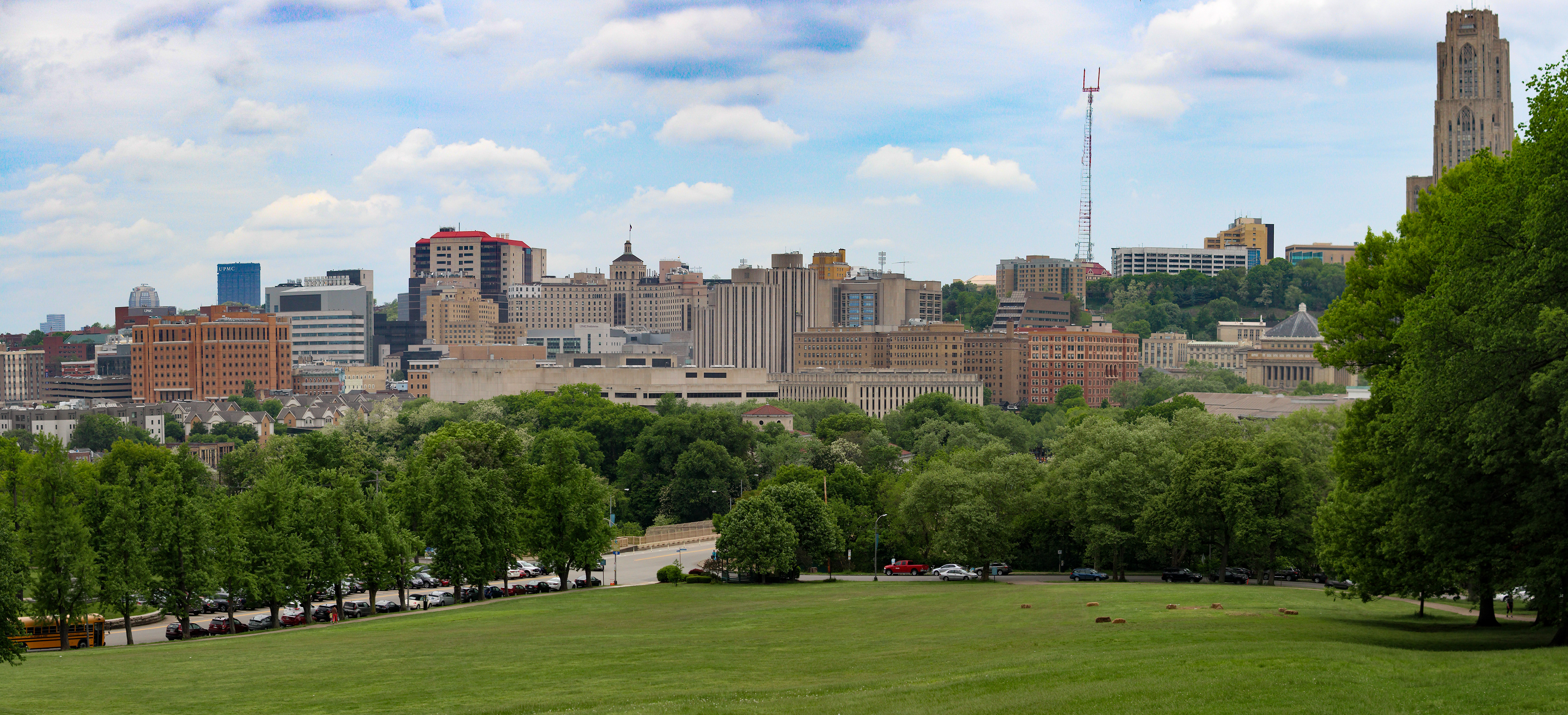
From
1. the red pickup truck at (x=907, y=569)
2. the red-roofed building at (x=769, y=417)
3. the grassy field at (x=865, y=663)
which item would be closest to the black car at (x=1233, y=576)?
the grassy field at (x=865, y=663)

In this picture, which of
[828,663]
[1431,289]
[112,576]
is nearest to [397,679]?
[828,663]

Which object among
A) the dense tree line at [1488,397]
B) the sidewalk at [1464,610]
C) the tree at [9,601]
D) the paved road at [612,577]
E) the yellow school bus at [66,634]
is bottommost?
the paved road at [612,577]

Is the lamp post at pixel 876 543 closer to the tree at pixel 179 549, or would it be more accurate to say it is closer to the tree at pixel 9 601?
the tree at pixel 179 549

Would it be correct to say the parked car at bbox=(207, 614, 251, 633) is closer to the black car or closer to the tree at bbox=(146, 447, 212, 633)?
the tree at bbox=(146, 447, 212, 633)

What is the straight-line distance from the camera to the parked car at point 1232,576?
7019 cm

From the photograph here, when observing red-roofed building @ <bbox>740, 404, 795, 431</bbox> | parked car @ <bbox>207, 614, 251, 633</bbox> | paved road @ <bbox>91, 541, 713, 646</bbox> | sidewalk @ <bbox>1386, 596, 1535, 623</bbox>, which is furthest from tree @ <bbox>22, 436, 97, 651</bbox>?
red-roofed building @ <bbox>740, 404, 795, 431</bbox>

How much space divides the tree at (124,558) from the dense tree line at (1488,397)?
4651cm

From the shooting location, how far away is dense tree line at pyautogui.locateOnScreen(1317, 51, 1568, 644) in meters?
29.3

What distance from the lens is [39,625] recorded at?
5462 centimetres

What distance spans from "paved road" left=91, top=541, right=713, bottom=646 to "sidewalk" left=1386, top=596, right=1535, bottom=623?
40.3m

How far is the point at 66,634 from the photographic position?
176 feet

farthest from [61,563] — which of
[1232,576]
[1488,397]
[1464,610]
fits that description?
[1232,576]

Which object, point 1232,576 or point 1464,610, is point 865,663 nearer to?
point 1464,610

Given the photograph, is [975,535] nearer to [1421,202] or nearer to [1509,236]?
[1421,202]
